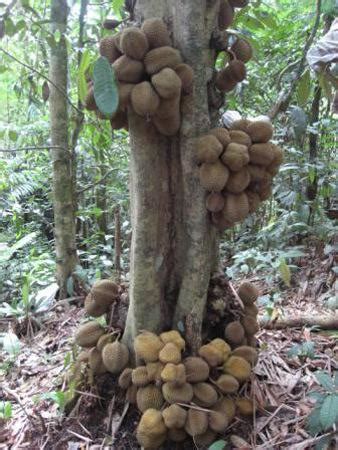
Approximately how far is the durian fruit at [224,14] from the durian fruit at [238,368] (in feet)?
4.95

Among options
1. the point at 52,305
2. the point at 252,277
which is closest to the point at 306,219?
the point at 252,277

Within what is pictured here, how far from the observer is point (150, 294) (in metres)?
1.90

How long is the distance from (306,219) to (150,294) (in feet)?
9.59

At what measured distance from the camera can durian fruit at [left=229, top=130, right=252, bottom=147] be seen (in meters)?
1.72

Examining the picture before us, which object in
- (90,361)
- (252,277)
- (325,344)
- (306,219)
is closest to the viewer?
(90,361)

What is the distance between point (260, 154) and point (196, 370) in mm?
941

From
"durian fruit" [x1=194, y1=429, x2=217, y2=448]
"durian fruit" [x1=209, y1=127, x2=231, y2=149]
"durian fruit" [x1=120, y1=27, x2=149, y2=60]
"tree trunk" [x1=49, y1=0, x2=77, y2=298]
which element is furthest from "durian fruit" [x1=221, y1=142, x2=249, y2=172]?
"tree trunk" [x1=49, y1=0, x2=77, y2=298]

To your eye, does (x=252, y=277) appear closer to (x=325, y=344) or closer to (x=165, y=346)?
(x=325, y=344)

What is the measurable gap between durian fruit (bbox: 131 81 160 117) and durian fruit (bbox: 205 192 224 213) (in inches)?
17.6

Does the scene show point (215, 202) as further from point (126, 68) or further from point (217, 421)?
point (217, 421)

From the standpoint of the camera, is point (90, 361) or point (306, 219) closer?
point (90, 361)

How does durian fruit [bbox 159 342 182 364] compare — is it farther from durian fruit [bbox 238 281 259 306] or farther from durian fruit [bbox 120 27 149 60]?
durian fruit [bbox 120 27 149 60]

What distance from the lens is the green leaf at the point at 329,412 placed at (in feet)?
4.86

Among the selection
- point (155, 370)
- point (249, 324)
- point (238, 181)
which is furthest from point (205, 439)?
point (238, 181)
